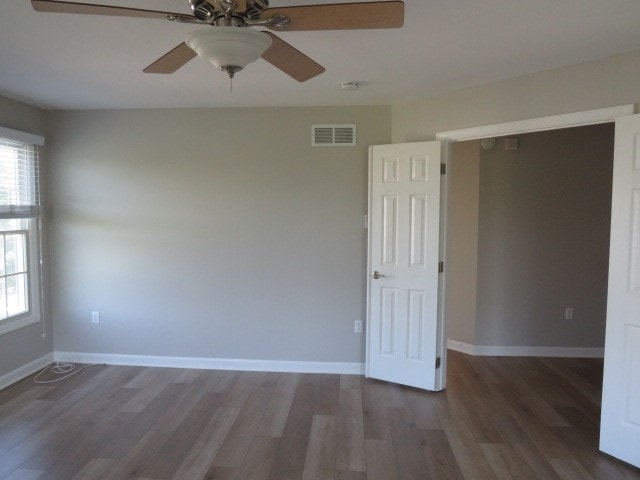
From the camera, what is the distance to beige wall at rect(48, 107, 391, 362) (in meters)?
3.72

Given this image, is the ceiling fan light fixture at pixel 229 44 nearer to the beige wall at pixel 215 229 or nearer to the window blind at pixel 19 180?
the beige wall at pixel 215 229

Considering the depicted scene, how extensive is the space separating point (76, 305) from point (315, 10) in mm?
3757

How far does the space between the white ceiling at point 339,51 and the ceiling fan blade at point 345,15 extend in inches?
20.4

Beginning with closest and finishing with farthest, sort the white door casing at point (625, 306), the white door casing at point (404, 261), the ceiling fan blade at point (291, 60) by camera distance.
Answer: the ceiling fan blade at point (291, 60)
the white door casing at point (625, 306)
the white door casing at point (404, 261)

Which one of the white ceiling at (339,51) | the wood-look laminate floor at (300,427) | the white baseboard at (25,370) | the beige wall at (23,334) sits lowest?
the wood-look laminate floor at (300,427)

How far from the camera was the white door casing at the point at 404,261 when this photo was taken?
3.31m

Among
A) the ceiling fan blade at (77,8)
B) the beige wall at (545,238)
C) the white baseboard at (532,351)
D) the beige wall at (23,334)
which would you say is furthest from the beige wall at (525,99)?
the beige wall at (23,334)

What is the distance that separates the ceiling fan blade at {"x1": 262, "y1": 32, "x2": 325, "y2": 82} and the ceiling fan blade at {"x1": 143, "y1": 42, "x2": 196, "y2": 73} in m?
0.32

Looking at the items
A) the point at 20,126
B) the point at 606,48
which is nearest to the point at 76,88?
the point at 20,126

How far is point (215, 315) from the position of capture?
12.7 feet

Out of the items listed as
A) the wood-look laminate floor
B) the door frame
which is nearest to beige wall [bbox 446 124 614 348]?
the wood-look laminate floor

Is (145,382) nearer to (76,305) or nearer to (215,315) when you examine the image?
(215,315)

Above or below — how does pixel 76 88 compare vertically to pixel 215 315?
above

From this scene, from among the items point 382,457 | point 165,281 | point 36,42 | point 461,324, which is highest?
point 36,42
